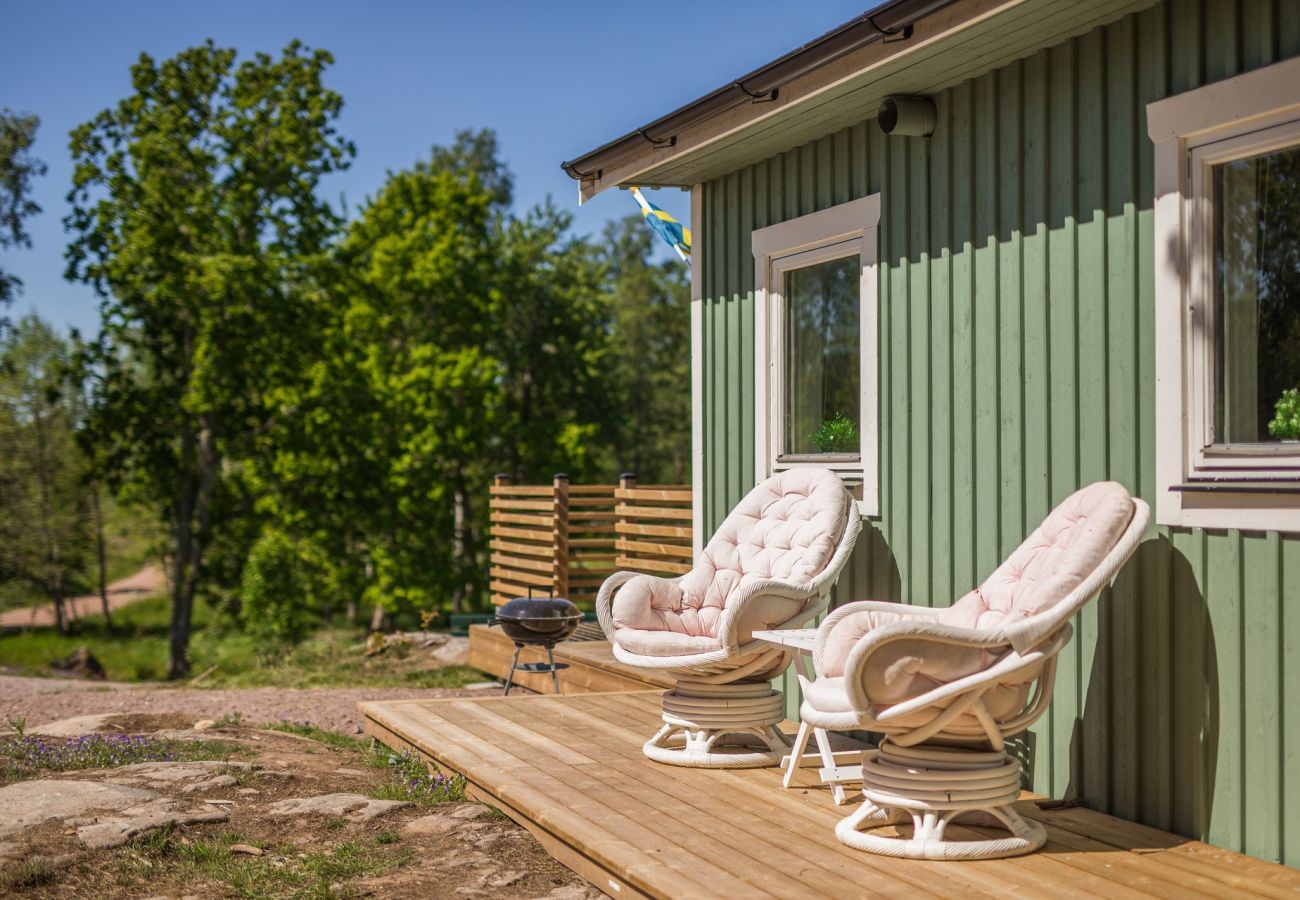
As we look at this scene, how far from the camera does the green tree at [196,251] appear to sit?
1833 cm

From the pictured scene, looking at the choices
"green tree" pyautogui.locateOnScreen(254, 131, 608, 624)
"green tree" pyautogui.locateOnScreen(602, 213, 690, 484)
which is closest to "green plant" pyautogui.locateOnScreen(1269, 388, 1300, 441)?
"green tree" pyautogui.locateOnScreen(254, 131, 608, 624)

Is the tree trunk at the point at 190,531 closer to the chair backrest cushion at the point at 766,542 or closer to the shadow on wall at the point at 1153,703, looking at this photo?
the chair backrest cushion at the point at 766,542

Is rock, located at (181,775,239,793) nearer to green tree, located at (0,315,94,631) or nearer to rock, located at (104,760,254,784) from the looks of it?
rock, located at (104,760,254,784)

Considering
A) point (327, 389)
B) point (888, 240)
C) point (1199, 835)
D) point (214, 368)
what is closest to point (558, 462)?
point (327, 389)

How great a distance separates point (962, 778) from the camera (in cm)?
360

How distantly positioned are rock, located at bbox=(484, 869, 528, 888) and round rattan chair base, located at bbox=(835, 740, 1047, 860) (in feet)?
3.24

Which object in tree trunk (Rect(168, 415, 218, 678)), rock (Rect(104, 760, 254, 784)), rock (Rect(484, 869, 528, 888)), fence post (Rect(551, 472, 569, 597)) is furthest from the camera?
tree trunk (Rect(168, 415, 218, 678))

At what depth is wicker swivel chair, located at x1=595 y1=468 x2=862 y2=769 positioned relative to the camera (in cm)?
480

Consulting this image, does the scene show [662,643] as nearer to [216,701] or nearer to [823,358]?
[823,358]

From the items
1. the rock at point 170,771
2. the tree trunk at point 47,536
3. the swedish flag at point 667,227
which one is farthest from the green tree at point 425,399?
the rock at point 170,771

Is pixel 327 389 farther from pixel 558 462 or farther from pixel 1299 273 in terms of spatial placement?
pixel 1299 273

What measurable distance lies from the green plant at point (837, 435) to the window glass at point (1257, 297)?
6.89 ft

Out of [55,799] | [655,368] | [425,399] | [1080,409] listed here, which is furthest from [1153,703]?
[655,368]

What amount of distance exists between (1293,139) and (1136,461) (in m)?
1.04
